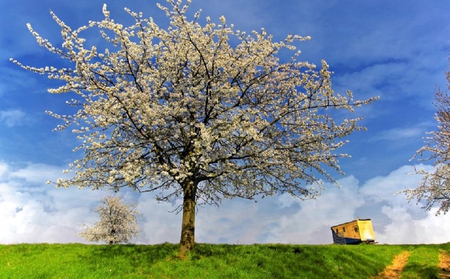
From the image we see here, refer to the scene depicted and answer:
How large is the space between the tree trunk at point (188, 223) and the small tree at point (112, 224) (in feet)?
106

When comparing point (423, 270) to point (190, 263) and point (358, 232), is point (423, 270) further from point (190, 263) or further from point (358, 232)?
point (358, 232)

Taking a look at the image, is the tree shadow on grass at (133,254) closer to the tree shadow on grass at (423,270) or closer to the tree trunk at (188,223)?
the tree trunk at (188,223)

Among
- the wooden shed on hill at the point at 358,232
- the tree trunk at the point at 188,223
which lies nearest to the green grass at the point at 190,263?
the tree trunk at the point at 188,223

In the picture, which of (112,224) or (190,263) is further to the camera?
(112,224)

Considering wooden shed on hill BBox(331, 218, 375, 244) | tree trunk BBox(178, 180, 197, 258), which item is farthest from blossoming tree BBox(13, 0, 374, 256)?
wooden shed on hill BBox(331, 218, 375, 244)

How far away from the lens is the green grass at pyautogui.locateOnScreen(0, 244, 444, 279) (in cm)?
1476

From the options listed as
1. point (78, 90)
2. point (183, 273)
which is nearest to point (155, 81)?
point (78, 90)

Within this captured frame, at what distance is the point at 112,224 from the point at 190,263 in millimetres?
35250

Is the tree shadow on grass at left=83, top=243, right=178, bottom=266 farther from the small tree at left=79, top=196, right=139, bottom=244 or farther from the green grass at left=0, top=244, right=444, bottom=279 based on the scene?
the small tree at left=79, top=196, right=139, bottom=244

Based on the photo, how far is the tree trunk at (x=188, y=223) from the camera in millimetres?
17016

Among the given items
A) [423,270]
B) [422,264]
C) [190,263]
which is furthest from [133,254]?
[422,264]

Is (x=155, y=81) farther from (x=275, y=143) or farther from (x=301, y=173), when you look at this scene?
(x=301, y=173)

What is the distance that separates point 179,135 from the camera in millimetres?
17422

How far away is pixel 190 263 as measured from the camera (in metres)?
15.5
